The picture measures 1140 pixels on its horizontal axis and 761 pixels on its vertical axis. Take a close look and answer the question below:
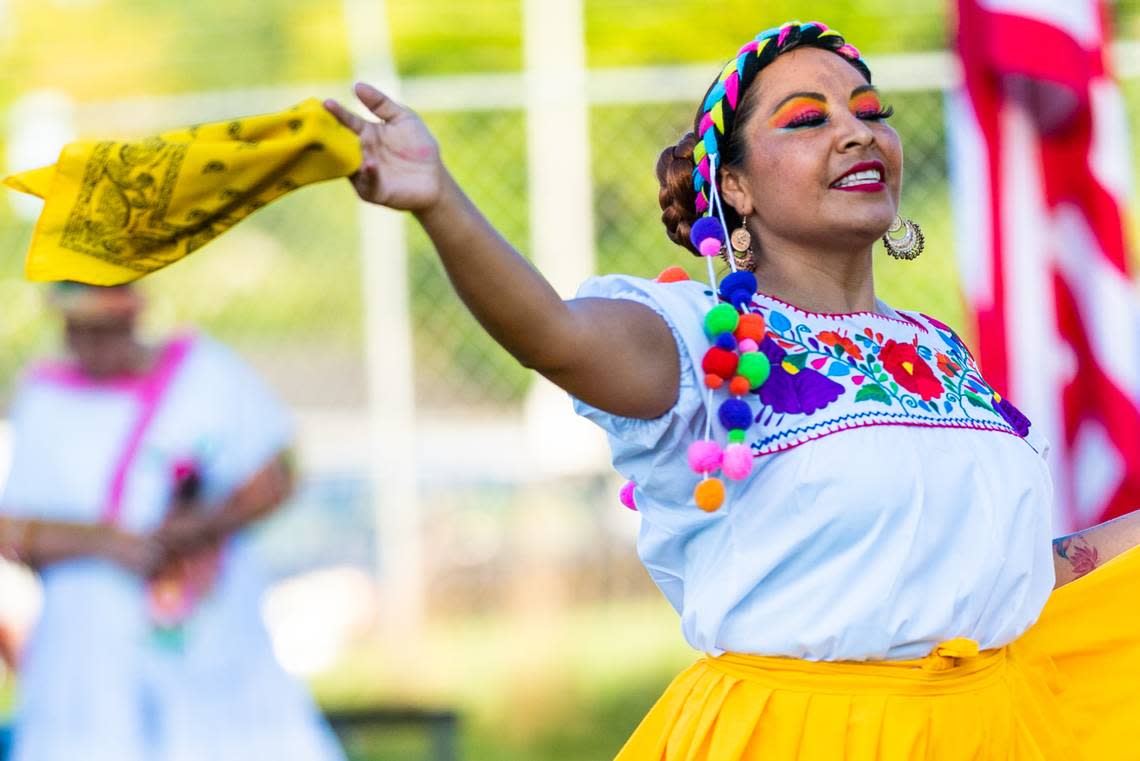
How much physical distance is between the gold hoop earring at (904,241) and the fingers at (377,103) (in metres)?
0.95

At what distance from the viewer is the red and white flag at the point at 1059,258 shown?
394cm

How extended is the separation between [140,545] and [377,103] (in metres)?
3.01

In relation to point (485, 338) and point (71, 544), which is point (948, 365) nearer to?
point (71, 544)

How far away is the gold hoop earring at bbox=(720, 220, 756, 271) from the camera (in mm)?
2283

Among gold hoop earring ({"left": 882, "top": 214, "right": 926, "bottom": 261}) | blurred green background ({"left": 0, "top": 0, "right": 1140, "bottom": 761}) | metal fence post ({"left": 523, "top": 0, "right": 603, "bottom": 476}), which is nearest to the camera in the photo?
gold hoop earring ({"left": 882, "top": 214, "right": 926, "bottom": 261})

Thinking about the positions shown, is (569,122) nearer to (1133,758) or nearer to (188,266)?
(188,266)

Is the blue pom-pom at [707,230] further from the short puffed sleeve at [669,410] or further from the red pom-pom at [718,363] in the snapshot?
the red pom-pom at [718,363]

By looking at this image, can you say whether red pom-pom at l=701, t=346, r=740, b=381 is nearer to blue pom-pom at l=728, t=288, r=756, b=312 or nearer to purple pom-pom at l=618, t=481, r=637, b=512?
blue pom-pom at l=728, t=288, r=756, b=312

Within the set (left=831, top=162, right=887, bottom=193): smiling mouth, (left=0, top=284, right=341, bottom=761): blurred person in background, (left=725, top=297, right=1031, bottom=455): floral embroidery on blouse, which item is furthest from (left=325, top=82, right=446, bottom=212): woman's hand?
(left=0, top=284, right=341, bottom=761): blurred person in background

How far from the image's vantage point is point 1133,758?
95.3 inches

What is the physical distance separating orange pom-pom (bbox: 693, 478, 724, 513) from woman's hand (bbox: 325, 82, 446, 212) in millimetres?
512

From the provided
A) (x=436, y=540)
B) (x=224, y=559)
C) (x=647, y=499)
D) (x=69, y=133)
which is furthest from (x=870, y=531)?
A: (x=69, y=133)

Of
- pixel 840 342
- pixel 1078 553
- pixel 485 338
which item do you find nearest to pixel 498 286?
pixel 840 342

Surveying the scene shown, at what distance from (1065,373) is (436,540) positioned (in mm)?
3225
